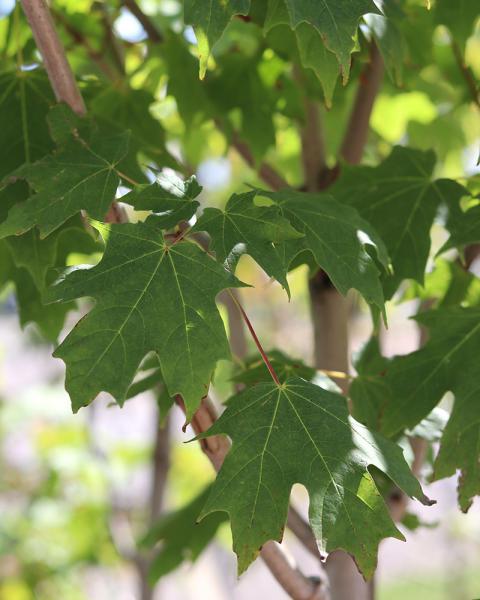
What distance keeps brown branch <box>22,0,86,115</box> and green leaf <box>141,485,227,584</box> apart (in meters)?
0.56

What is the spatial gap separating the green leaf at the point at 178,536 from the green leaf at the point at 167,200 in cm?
56

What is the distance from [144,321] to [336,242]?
0.18m

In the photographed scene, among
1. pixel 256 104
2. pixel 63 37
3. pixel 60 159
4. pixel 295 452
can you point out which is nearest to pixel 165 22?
pixel 63 37

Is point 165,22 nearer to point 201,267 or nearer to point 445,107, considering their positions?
point 445,107

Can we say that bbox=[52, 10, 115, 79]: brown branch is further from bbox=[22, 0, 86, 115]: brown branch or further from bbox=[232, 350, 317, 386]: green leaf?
bbox=[232, 350, 317, 386]: green leaf

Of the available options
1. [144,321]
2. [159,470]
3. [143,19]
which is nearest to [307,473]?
[144,321]

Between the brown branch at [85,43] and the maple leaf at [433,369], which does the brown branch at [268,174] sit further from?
the maple leaf at [433,369]

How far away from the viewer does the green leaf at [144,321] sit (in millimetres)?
628

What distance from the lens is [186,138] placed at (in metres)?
1.23

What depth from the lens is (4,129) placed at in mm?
878

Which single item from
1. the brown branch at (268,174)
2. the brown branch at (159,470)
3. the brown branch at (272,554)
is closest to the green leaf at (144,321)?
the brown branch at (272,554)

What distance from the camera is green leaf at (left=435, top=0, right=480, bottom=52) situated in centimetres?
87

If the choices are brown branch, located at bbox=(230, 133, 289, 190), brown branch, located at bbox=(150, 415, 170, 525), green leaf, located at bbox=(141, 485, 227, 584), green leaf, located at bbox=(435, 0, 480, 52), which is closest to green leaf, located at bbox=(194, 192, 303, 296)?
green leaf, located at bbox=(435, 0, 480, 52)

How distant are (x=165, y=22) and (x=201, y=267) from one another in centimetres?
87
